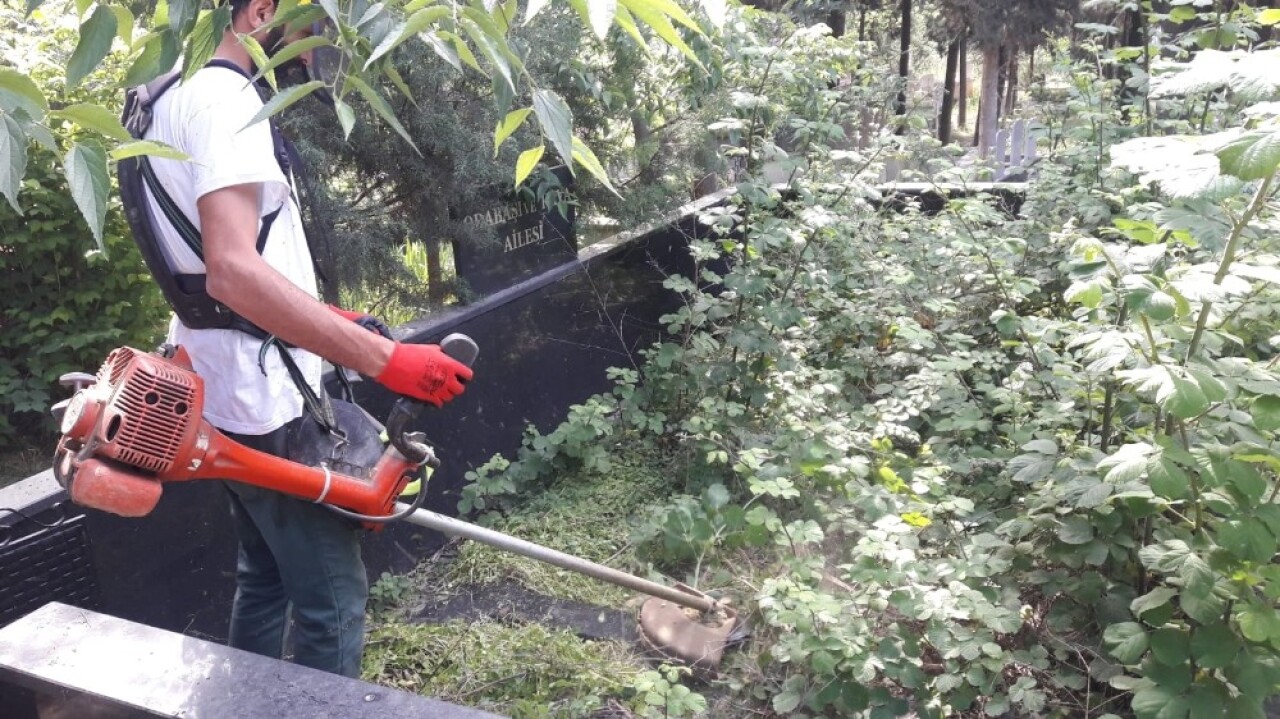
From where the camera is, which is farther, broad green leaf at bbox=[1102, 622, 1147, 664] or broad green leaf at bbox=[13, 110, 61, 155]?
broad green leaf at bbox=[1102, 622, 1147, 664]

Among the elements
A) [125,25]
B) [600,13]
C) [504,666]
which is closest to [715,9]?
[600,13]

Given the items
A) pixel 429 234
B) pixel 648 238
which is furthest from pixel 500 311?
pixel 648 238

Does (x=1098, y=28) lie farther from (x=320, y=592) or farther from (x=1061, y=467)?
(x=320, y=592)

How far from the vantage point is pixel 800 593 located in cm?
280

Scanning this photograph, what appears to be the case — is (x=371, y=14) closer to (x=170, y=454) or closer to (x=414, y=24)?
(x=414, y=24)

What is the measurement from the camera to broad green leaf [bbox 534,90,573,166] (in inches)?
50.8

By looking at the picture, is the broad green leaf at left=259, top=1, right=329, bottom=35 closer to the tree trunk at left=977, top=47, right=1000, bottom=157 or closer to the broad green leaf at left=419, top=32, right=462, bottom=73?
the broad green leaf at left=419, top=32, right=462, bottom=73

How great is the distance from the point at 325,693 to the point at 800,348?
3101mm

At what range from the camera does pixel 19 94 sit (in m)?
1.24

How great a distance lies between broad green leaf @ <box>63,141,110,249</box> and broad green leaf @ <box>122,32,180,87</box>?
177 millimetres

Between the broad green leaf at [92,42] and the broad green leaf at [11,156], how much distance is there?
19cm

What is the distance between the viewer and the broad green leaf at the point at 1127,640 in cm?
247

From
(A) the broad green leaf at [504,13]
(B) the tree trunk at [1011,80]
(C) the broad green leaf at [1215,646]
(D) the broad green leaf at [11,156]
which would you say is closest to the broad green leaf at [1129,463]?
(C) the broad green leaf at [1215,646]

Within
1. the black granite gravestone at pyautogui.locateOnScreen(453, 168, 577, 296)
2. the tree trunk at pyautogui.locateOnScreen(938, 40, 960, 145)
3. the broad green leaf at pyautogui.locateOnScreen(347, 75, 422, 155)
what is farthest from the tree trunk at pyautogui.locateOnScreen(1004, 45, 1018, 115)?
the broad green leaf at pyautogui.locateOnScreen(347, 75, 422, 155)
